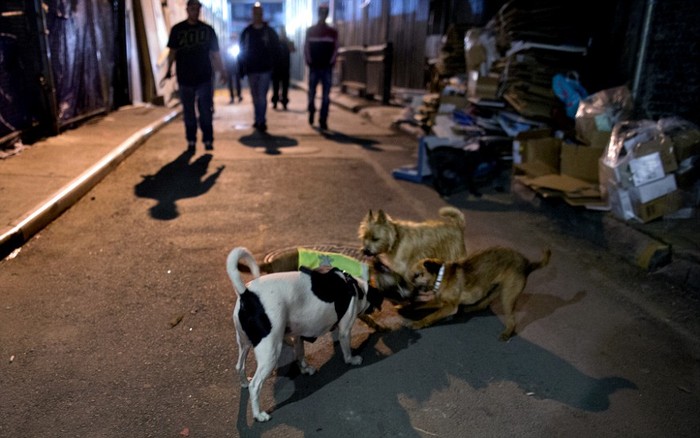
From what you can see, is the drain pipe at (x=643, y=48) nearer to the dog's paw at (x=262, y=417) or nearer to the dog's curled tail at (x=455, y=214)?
the dog's curled tail at (x=455, y=214)

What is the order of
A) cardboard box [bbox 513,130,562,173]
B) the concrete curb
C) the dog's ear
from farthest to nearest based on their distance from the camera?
cardboard box [bbox 513,130,562,173] → the concrete curb → the dog's ear

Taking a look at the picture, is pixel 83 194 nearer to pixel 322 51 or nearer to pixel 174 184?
pixel 174 184

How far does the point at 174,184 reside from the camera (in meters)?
7.06

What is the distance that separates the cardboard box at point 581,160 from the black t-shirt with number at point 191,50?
19.0 ft

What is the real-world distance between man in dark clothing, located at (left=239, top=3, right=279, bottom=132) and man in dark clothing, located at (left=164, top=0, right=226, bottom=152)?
1969 millimetres

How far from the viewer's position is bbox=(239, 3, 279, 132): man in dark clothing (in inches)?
419

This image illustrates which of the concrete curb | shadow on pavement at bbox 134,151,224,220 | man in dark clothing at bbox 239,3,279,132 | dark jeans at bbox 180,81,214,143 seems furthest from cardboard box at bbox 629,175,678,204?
man in dark clothing at bbox 239,3,279,132

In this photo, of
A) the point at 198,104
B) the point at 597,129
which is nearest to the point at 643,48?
the point at 597,129

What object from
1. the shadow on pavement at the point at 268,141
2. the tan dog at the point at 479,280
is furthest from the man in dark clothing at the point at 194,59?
the tan dog at the point at 479,280

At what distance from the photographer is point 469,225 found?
18.9 feet

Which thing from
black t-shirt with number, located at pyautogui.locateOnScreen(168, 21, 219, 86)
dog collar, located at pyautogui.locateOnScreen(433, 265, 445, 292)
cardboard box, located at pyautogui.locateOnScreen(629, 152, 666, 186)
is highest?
black t-shirt with number, located at pyautogui.locateOnScreen(168, 21, 219, 86)

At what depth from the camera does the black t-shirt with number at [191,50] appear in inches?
324

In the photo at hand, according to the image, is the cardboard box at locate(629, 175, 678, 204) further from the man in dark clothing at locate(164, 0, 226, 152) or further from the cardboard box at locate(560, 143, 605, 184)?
the man in dark clothing at locate(164, 0, 226, 152)

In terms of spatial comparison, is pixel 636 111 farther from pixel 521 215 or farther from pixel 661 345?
pixel 661 345
